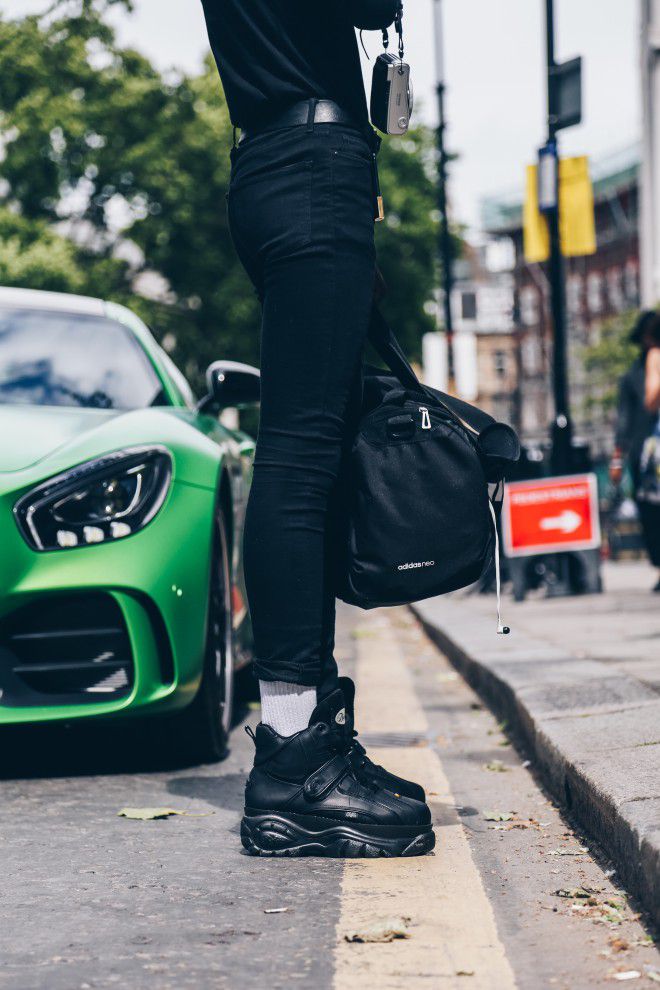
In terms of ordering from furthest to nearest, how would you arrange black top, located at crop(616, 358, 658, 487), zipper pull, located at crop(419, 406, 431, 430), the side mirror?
black top, located at crop(616, 358, 658, 487) → the side mirror → zipper pull, located at crop(419, 406, 431, 430)

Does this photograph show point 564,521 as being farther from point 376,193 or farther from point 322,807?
point 322,807

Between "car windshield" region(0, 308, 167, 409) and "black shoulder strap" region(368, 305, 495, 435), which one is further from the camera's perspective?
"car windshield" region(0, 308, 167, 409)

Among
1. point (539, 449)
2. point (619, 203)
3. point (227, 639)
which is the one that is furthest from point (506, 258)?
point (227, 639)

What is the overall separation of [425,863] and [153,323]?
31.2 metres

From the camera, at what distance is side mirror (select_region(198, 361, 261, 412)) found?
4664 mm

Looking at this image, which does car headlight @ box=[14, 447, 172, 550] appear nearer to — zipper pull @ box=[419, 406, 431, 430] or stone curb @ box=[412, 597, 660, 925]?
zipper pull @ box=[419, 406, 431, 430]

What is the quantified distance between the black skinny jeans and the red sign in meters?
8.29

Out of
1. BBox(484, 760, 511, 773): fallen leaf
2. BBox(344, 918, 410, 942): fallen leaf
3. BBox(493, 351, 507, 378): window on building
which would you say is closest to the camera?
BBox(344, 918, 410, 942): fallen leaf

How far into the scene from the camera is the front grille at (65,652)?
403 centimetres

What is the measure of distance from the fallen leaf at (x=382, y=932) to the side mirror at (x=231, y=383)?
2.22 metres

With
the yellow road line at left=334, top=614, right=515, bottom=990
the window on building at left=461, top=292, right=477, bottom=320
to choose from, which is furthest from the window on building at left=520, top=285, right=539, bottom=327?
the yellow road line at left=334, top=614, right=515, bottom=990

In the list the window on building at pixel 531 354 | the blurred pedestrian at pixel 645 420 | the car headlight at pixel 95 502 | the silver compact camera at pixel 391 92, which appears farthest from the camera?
the window on building at pixel 531 354

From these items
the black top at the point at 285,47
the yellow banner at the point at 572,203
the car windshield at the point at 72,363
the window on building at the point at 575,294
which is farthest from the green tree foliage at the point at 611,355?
the black top at the point at 285,47

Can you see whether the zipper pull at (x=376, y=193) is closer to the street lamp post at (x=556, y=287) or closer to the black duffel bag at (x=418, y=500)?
the black duffel bag at (x=418, y=500)
